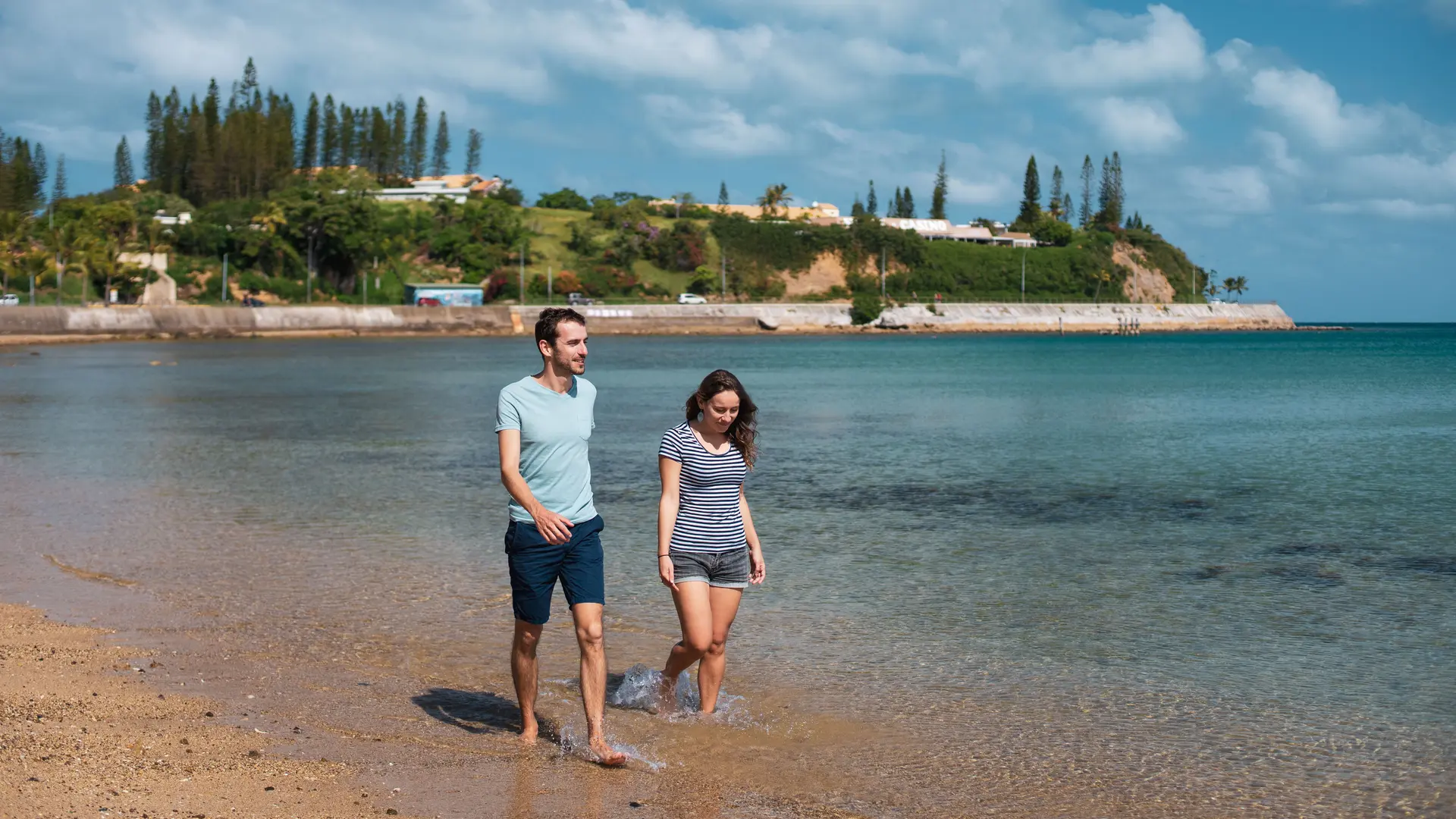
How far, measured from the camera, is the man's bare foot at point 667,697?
677cm

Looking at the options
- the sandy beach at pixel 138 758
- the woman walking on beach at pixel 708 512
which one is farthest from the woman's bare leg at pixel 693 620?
the sandy beach at pixel 138 758

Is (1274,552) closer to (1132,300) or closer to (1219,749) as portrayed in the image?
(1219,749)

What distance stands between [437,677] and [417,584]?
2700 mm

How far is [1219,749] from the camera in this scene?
623 cm

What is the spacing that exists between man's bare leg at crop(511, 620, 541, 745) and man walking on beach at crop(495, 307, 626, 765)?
120mm

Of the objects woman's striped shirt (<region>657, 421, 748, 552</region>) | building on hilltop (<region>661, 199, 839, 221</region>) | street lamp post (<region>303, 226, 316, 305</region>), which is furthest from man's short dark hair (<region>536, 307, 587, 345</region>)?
building on hilltop (<region>661, 199, 839, 221</region>)

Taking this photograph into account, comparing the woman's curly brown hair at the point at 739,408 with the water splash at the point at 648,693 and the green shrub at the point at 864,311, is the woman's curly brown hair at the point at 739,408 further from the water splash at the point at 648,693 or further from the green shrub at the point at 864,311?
the green shrub at the point at 864,311

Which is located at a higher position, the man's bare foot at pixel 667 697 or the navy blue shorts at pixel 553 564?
the navy blue shorts at pixel 553 564

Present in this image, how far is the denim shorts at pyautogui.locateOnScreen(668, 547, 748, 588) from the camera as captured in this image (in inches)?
245

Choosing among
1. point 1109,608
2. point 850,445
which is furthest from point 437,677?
point 850,445

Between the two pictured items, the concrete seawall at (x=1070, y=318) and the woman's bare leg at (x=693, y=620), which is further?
the concrete seawall at (x=1070, y=318)

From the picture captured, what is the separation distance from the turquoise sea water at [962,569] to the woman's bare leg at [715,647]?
0.32 metres

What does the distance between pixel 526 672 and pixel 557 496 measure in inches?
39.5

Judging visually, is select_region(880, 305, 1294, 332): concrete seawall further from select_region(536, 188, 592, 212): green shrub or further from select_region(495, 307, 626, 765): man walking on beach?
select_region(495, 307, 626, 765): man walking on beach
